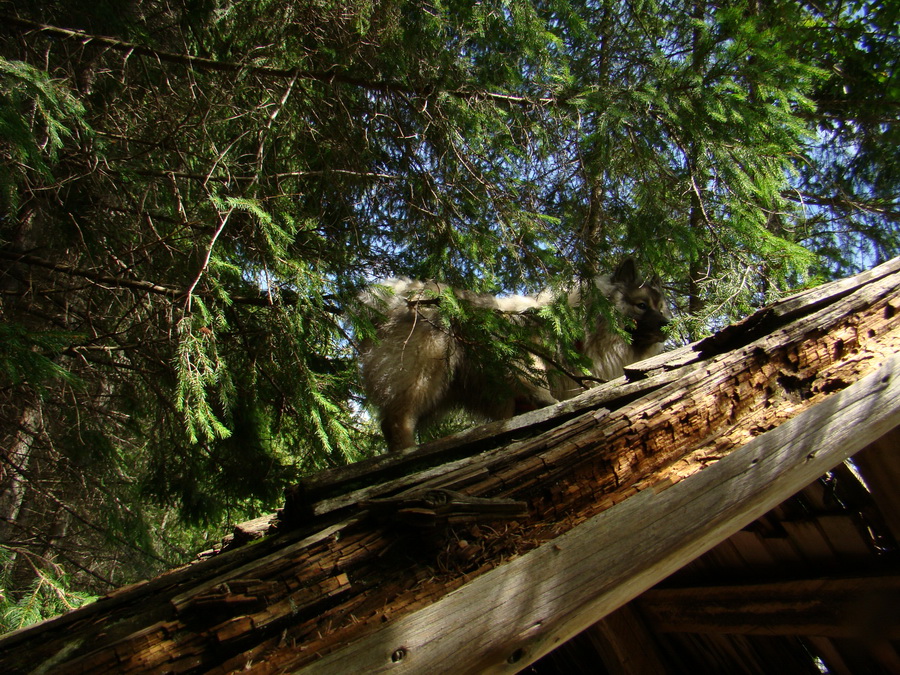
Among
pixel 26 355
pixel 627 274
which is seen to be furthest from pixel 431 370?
pixel 26 355

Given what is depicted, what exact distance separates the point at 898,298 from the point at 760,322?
0.79 m

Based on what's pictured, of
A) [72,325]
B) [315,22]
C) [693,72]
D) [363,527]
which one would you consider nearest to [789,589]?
[363,527]

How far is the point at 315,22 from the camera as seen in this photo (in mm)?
3928

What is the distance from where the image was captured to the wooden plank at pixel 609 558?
1.50 metres

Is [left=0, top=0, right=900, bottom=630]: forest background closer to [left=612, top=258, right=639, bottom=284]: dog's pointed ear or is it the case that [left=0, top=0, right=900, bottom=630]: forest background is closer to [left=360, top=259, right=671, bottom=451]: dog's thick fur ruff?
[left=360, top=259, right=671, bottom=451]: dog's thick fur ruff

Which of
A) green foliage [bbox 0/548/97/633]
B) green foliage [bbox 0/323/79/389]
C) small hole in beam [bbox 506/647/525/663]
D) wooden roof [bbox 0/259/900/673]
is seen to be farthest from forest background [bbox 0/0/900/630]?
small hole in beam [bbox 506/647/525/663]

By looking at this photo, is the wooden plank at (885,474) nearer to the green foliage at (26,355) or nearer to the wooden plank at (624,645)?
the wooden plank at (624,645)

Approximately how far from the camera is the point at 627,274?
18.3ft

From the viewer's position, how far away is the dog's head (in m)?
5.32

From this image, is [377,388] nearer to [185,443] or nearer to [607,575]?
[185,443]

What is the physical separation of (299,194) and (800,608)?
383 cm

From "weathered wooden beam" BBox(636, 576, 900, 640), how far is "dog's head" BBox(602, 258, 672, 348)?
276 cm

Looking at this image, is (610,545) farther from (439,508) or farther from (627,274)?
(627,274)

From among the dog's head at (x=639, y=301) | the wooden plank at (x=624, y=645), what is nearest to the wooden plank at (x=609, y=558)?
the wooden plank at (x=624, y=645)
